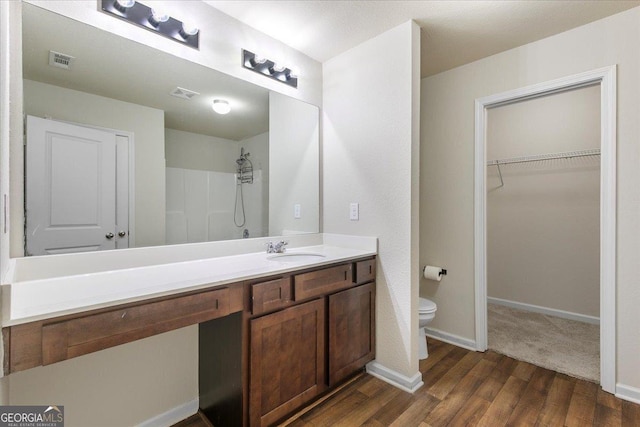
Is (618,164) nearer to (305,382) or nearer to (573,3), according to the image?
(573,3)

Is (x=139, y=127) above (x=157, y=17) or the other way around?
the other way around

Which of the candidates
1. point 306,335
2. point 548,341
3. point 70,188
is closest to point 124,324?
point 70,188

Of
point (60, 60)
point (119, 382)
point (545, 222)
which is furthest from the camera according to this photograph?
point (545, 222)

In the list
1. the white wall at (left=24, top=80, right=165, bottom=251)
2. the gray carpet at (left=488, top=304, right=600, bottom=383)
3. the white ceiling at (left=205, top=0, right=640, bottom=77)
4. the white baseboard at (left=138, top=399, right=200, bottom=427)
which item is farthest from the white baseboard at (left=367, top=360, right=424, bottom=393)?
the white ceiling at (left=205, top=0, right=640, bottom=77)

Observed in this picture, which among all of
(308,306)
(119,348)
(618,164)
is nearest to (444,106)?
(618,164)

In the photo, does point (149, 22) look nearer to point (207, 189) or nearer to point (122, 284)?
point (207, 189)

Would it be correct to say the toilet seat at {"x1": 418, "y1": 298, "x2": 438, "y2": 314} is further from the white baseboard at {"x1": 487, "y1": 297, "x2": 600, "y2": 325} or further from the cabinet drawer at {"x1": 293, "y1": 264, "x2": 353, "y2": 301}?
the white baseboard at {"x1": 487, "y1": 297, "x2": 600, "y2": 325}

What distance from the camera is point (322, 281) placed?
1705 mm

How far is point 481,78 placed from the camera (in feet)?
7.82

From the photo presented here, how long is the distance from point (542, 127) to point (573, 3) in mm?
1710

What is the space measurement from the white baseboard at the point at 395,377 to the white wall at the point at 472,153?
2.65 feet

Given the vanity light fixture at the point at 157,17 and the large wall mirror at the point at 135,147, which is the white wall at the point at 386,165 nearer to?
the large wall mirror at the point at 135,147

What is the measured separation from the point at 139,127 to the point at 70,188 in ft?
1.46

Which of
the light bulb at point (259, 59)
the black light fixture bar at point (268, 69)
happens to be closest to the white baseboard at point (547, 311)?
the black light fixture bar at point (268, 69)
